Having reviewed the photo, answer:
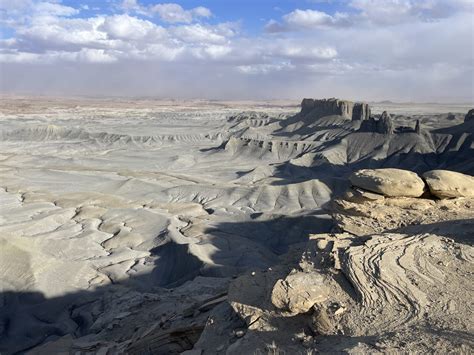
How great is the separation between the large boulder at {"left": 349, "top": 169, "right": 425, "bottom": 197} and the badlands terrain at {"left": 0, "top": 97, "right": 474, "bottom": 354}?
4 centimetres

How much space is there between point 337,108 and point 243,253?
67458mm

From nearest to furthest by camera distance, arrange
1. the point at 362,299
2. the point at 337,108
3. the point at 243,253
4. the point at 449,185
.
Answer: the point at 362,299 → the point at 449,185 → the point at 243,253 → the point at 337,108

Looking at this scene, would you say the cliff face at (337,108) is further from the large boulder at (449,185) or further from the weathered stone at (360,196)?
the weathered stone at (360,196)

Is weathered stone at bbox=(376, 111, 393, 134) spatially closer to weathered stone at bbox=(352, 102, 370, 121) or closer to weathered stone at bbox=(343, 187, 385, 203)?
weathered stone at bbox=(352, 102, 370, 121)

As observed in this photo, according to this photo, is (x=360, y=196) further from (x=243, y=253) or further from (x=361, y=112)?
(x=361, y=112)

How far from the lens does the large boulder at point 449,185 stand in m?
12.5

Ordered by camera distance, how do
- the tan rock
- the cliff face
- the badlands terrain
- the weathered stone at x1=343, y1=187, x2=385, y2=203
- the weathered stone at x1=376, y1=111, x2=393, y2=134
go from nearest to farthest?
the badlands terrain, the tan rock, the weathered stone at x1=343, y1=187, x2=385, y2=203, the weathered stone at x1=376, y1=111, x2=393, y2=134, the cliff face

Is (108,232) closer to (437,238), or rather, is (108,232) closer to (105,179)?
(105,179)

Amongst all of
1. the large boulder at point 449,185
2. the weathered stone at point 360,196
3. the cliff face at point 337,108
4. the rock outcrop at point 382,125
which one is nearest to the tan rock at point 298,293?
the weathered stone at point 360,196

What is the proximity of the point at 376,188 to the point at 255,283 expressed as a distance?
5.38 metres

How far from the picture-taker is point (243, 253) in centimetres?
2481

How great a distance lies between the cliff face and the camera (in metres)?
78.7

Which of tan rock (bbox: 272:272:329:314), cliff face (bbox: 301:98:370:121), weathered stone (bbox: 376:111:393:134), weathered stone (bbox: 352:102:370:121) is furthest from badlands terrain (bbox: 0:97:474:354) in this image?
cliff face (bbox: 301:98:370:121)

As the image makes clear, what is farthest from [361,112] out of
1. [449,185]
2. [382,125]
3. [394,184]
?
[394,184]
